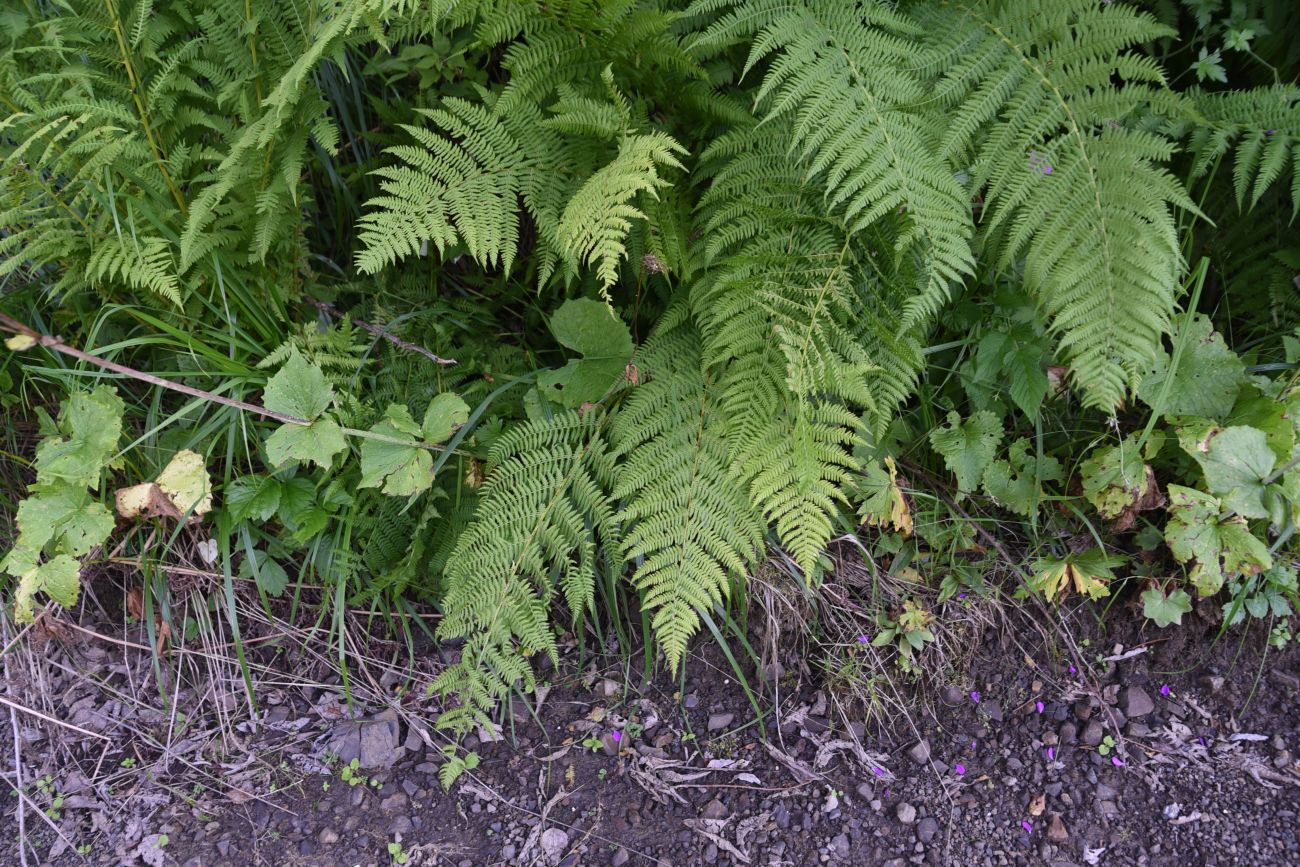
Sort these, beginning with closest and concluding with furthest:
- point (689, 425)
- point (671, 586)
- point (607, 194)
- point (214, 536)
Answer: point (607, 194) < point (671, 586) < point (689, 425) < point (214, 536)

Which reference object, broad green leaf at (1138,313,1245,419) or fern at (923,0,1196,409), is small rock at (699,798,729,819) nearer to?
fern at (923,0,1196,409)

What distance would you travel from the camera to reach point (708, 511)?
1854 millimetres

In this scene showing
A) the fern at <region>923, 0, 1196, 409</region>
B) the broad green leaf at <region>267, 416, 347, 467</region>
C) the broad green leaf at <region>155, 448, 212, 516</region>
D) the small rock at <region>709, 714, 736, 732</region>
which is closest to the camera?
the fern at <region>923, 0, 1196, 409</region>

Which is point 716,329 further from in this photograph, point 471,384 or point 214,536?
point 214,536

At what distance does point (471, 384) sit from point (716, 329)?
2.09 feet

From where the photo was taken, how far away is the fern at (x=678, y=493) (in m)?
1.79

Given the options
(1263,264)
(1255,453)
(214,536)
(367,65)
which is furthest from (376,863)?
(1263,264)

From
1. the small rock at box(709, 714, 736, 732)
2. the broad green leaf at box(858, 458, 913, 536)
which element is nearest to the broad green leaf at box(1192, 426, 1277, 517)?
the broad green leaf at box(858, 458, 913, 536)

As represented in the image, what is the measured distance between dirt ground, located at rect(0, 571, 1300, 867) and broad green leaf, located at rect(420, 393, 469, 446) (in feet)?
2.10

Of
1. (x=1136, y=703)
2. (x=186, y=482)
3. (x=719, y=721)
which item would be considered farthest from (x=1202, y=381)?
(x=186, y=482)

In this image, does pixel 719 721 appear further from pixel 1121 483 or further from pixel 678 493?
pixel 1121 483

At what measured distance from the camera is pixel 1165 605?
1.96m

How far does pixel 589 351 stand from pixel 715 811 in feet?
3.44

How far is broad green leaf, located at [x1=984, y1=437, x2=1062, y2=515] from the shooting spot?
2.00 m
